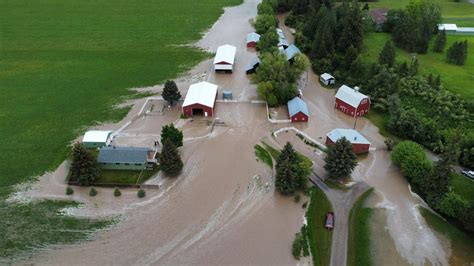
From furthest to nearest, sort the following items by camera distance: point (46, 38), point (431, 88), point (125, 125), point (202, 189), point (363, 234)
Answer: point (46, 38) < point (431, 88) < point (125, 125) < point (202, 189) < point (363, 234)

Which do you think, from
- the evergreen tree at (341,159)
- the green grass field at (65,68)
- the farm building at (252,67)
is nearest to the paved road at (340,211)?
the evergreen tree at (341,159)

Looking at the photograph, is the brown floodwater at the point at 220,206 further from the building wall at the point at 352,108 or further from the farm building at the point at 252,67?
the farm building at the point at 252,67

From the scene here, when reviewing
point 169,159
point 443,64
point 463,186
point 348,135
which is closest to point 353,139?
point 348,135

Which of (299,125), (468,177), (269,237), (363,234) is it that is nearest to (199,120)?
(299,125)

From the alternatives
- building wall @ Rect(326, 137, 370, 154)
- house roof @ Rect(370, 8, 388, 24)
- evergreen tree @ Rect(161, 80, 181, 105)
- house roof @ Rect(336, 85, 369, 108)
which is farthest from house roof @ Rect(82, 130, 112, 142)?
house roof @ Rect(370, 8, 388, 24)

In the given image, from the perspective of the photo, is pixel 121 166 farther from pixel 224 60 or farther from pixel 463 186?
pixel 463 186

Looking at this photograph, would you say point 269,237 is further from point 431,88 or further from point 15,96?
point 15,96

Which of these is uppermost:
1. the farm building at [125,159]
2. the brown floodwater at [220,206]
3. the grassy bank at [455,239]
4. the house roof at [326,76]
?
the house roof at [326,76]
